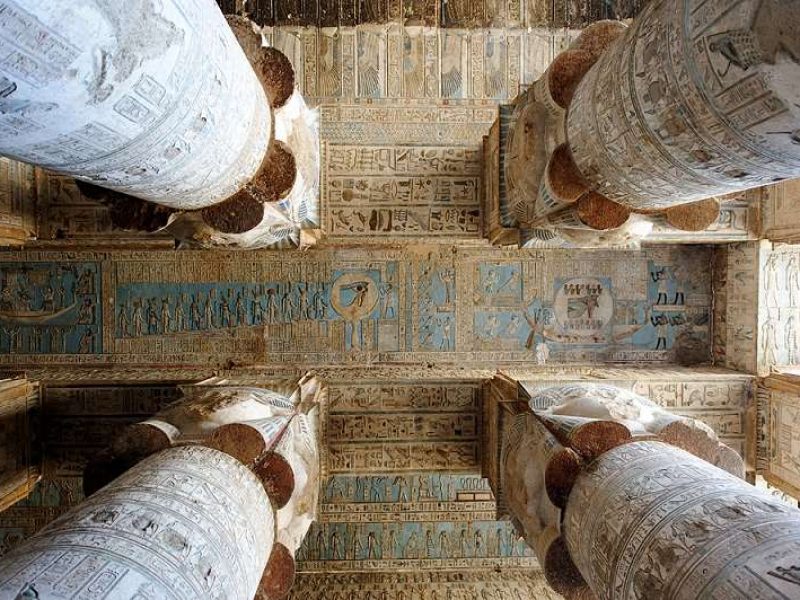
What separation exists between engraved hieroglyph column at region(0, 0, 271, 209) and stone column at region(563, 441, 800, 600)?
274cm

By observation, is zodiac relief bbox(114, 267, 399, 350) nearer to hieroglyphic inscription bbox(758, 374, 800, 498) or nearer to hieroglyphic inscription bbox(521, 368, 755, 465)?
hieroglyphic inscription bbox(521, 368, 755, 465)

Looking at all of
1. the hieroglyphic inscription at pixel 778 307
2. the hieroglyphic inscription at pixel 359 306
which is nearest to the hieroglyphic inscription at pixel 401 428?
the hieroglyphic inscription at pixel 359 306

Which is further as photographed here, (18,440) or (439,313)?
(439,313)

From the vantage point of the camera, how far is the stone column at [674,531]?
204cm

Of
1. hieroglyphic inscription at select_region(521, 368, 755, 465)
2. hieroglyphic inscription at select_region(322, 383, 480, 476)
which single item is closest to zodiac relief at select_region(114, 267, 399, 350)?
hieroglyphic inscription at select_region(322, 383, 480, 476)

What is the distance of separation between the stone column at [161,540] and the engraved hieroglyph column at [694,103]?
2.80 meters

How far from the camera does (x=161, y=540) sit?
229 centimetres

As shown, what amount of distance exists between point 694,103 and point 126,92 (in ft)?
6.94

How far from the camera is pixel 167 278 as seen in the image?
5.93 metres

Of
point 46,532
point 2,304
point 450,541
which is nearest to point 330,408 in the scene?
point 450,541

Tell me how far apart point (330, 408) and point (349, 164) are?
2.58m

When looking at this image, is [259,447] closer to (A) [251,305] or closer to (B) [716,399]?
(A) [251,305]

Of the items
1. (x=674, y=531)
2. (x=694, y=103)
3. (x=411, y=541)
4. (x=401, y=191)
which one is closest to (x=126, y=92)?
(x=694, y=103)

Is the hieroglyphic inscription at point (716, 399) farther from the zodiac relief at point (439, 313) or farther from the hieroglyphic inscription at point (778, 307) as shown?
the zodiac relief at point (439, 313)
